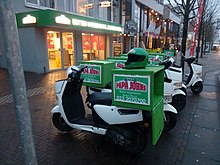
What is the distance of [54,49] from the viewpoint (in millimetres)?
10789

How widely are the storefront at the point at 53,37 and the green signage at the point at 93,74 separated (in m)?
5.16

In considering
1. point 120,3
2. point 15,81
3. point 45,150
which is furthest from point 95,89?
point 120,3

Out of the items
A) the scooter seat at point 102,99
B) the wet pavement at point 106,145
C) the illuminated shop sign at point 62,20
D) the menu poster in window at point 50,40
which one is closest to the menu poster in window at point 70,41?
the menu poster in window at point 50,40

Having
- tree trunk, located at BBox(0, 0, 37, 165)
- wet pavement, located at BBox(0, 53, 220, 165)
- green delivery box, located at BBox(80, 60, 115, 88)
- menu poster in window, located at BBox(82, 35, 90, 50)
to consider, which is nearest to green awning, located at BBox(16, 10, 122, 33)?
menu poster in window, located at BBox(82, 35, 90, 50)

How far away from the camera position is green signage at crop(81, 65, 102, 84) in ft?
13.5

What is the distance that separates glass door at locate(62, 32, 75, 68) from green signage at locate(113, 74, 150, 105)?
359 inches

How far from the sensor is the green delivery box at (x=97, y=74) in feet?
13.5

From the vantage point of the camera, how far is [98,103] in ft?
10.3

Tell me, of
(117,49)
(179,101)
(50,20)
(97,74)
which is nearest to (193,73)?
(179,101)

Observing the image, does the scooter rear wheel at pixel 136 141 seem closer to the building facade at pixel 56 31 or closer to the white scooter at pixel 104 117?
the white scooter at pixel 104 117

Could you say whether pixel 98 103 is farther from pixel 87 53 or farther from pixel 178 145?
pixel 87 53

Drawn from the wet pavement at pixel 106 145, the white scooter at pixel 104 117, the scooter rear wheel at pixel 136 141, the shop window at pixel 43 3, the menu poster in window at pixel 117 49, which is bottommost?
the wet pavement at pixel 106 145

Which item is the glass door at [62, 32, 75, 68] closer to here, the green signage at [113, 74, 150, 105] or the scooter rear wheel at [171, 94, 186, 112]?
the scooter rear wheel at [171, 94, 186, 112]

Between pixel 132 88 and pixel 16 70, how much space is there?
1520mm
